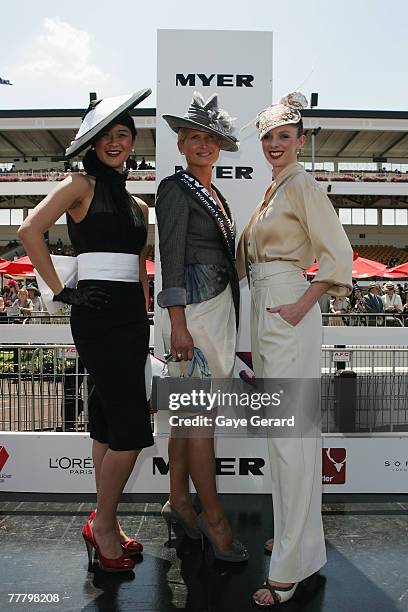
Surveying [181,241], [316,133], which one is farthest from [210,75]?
[316,133]

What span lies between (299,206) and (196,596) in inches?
59.3

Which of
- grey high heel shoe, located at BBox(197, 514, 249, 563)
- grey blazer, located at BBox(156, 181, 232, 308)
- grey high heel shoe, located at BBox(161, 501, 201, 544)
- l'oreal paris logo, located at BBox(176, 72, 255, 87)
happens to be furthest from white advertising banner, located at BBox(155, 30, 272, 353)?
grey high heel shoe, located at BBox(197, 514, 249, 563)

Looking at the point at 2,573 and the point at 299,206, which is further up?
the point at 299,206

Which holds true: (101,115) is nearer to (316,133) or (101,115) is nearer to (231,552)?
(231,552)

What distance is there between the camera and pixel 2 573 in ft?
8.07

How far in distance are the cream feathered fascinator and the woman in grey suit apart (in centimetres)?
20

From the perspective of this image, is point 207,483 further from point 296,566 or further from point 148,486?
point 148,486

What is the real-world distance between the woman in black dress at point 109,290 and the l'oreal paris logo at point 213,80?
77 cm

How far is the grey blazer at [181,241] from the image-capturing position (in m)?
2.24

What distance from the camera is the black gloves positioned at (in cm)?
232

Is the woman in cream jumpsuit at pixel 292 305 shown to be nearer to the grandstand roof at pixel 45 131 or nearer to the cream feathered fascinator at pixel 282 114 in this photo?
the cream feathered fascinator at pixel 282 114

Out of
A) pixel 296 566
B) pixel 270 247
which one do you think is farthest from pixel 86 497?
pixel 270 247

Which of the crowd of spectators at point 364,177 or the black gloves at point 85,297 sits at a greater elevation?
the crowd of spectators at point 364,177

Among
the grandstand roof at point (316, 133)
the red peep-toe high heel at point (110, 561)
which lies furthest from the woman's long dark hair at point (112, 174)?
the grandstand roof at point (316, 133)
